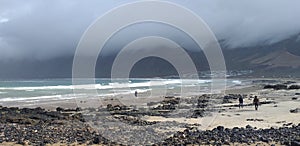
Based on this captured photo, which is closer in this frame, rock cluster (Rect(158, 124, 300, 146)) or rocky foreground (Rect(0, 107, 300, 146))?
rock cluster (Rect(158, 124, 300, 146))

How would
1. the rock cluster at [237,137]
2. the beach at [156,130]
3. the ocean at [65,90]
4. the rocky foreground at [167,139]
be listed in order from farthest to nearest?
the ocean at [65,90] → the beach at [156,130] → the rocky foreground at [167,139] → the rock cluster at [237,137]

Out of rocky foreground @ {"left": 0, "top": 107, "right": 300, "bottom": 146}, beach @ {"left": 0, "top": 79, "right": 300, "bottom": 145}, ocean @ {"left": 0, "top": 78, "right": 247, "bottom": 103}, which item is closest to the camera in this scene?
rocky foreground @ {"left": 0, "top": 107, "right": 300, "bottom": 146}

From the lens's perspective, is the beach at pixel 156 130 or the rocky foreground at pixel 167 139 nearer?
the rocky foreground at pixel 167 139

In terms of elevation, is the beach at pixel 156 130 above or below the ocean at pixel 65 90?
below

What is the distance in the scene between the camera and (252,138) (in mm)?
16172

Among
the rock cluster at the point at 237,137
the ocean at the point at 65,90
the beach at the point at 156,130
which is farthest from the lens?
the ocean at the point at 65,90

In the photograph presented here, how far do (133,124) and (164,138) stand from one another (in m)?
5.94

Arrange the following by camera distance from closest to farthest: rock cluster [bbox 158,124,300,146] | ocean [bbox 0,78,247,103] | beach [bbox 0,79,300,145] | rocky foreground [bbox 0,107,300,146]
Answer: rock cluster [bbox 158,124,300,146], rocky foreground [bbox 0,107,300,146], beach [bbox 0,79,300,145], ocean [bbox 0,78,247,103]

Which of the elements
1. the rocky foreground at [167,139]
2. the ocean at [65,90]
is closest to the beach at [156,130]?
the rocky foreground at [167,139]

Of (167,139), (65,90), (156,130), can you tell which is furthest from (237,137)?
(65,90)

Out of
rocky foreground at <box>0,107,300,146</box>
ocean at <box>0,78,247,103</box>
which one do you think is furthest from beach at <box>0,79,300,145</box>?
ocean at <box>0,78,247,103</box>

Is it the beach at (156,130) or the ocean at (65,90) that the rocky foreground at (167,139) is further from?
the ocean at (65,90)

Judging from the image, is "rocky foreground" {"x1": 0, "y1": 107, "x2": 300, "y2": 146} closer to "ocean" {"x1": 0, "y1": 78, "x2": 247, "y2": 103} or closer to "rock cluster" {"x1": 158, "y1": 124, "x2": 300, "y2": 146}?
"rock cluster" {"x1": 158, "y1": 124, "x2": 300, "y2": 146}

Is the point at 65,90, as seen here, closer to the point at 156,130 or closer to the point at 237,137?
the point at 156,130
